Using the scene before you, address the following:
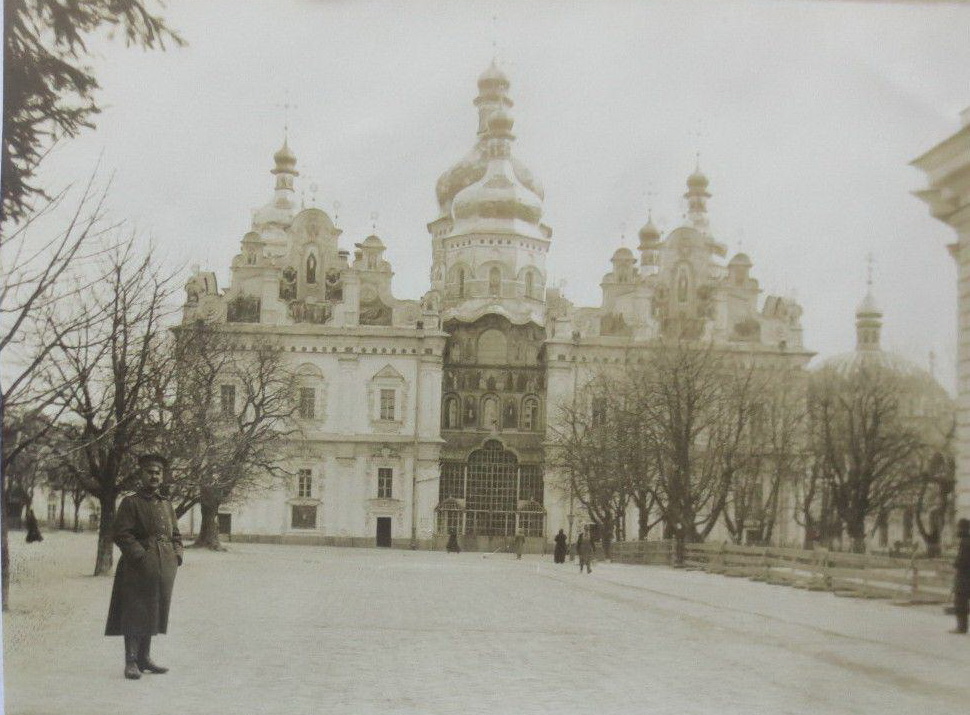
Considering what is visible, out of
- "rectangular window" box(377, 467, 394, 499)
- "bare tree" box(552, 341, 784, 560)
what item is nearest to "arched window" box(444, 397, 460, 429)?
"rectangular window" box(377, 467, 394, 499)

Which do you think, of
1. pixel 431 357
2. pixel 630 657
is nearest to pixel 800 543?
pixel 431 357

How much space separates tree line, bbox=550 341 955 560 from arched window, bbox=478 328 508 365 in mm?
5253

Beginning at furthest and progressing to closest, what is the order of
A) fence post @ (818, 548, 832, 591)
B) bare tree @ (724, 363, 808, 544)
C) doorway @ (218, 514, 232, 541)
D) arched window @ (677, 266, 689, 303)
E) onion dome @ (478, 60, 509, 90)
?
arched window @ (677, 266, 689, 303), doorway @ (218, 514, 232, 541), bare tree @ (724, 363, 808, 544), fence post @ (818, 548, 832, 591), onion dome @ (478, 60, 509, 90)

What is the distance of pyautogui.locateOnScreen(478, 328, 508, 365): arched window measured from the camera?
29188mm

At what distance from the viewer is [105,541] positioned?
8266 millimetres

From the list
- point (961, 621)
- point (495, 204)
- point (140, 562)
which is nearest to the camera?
point (140, 562)

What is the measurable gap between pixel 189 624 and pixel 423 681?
1.41 metres

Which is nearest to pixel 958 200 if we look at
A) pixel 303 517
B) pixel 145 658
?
pixel 145 658

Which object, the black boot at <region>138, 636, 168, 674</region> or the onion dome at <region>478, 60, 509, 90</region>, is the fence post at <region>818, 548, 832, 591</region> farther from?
the black boot at <region>138, 636, 168, 674</region>

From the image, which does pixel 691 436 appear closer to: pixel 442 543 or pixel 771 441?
pixel 771 441

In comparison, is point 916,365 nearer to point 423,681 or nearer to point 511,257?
point 423,681

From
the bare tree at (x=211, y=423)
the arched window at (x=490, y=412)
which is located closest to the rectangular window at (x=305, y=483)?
the arched window at (x=490, y=412)

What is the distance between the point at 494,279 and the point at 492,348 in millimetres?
2920

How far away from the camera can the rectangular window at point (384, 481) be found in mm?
27891
